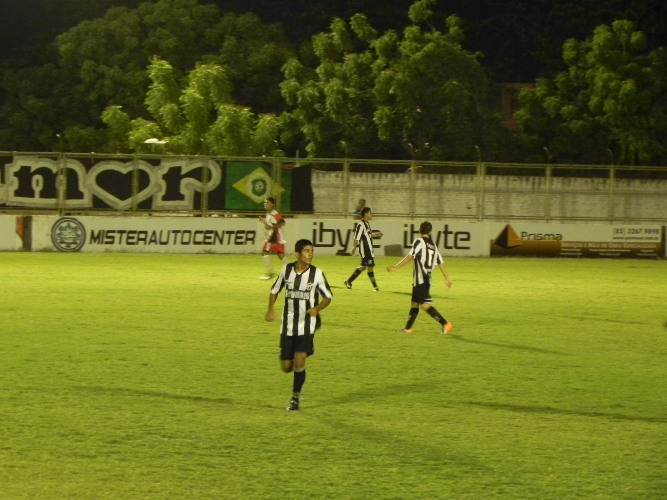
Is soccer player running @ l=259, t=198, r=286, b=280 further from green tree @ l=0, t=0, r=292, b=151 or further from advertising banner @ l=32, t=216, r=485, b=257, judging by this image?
green tree @ l=0, t=0, r=292, b=151

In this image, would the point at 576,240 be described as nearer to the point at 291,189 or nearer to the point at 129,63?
the point at 291,189

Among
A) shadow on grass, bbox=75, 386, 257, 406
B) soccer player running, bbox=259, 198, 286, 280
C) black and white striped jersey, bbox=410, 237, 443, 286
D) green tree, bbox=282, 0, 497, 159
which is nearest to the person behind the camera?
shadow on grass, bbox=75, 386, 257, 406

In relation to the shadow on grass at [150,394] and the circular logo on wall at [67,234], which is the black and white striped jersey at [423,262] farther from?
the circular logo on wall at [67,234]

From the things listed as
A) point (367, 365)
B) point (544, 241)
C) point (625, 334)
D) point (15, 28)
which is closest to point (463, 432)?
point (367, 365)

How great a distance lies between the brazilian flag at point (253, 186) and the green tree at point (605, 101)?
50.3 feet

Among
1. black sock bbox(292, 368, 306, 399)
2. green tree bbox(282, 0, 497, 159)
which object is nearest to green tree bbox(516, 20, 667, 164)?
green tree bbox(282, 0, 497, 159)

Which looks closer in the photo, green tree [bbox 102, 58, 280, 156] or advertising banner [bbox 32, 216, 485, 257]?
advertising banner [bbox 32, 216, 485, 257]

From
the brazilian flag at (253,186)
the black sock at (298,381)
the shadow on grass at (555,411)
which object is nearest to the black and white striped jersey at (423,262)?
the shadow on grass at (555,411)

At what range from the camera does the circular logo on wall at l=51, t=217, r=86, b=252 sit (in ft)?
109

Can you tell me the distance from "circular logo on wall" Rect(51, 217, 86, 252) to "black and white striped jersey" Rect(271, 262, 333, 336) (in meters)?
23.6

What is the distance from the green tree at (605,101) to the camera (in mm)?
44375

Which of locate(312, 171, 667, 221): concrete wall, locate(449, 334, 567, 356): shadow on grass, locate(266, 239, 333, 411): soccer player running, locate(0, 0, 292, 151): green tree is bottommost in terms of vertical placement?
locate(449, 334, 567, 356): shadow on grass

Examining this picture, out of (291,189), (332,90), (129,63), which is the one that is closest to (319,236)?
(291,189)

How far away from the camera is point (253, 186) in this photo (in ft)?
113
